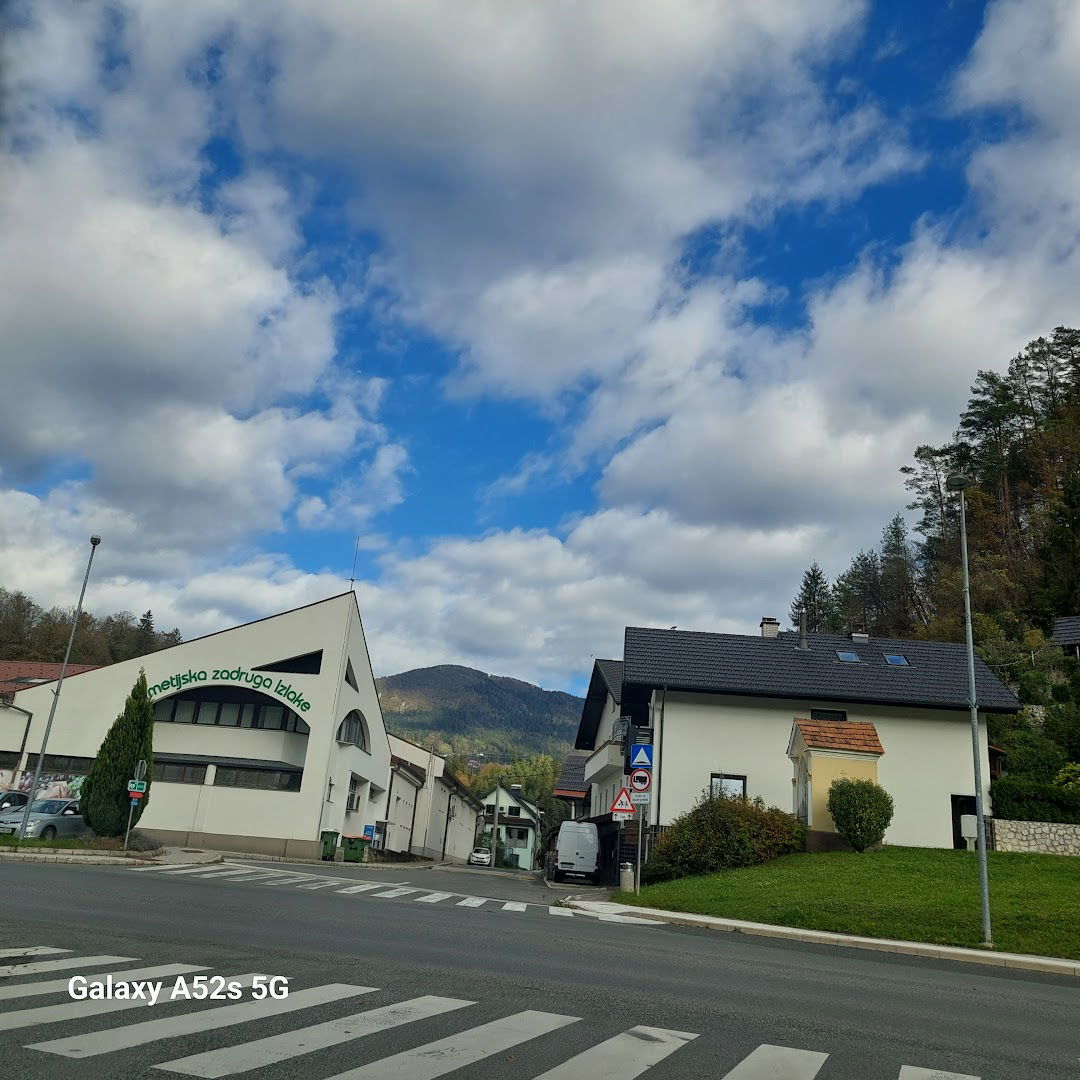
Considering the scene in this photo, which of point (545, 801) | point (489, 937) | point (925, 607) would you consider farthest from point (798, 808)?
point (545, 801)

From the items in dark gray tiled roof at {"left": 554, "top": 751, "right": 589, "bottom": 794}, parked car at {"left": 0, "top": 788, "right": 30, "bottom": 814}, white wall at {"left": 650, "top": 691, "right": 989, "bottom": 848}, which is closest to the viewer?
white wall at {"left": 650, "top": 691, "right": 989, "bottom": 848}

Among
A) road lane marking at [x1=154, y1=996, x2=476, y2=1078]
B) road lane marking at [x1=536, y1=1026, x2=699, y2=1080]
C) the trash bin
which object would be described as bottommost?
the trash bin

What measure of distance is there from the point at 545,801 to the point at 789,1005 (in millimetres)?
123774

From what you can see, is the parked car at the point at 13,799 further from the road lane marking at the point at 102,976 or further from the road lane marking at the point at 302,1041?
the road lane marking at the point at 302,1041

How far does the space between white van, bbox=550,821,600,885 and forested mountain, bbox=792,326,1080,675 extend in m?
22.5

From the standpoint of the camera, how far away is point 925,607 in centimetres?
6625

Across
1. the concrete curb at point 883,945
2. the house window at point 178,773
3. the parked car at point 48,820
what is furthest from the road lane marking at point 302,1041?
the house window at point 178,773

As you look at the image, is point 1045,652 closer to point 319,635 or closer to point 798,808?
point 798,808

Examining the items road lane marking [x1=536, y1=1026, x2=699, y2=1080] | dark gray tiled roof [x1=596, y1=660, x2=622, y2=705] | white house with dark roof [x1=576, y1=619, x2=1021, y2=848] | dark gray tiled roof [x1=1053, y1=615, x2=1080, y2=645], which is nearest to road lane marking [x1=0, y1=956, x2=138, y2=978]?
road lane marking [x1=536, y1=1026, x2=699, y2=1080]

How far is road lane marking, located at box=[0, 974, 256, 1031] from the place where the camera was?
217 inches

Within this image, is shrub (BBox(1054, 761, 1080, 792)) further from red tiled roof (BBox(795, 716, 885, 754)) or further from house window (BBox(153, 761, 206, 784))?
house window (BBox(153, 761, 206, 784))

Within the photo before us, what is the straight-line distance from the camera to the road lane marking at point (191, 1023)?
5.08 m

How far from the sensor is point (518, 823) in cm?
10500

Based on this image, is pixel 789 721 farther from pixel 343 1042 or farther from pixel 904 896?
pixel 343 1042
